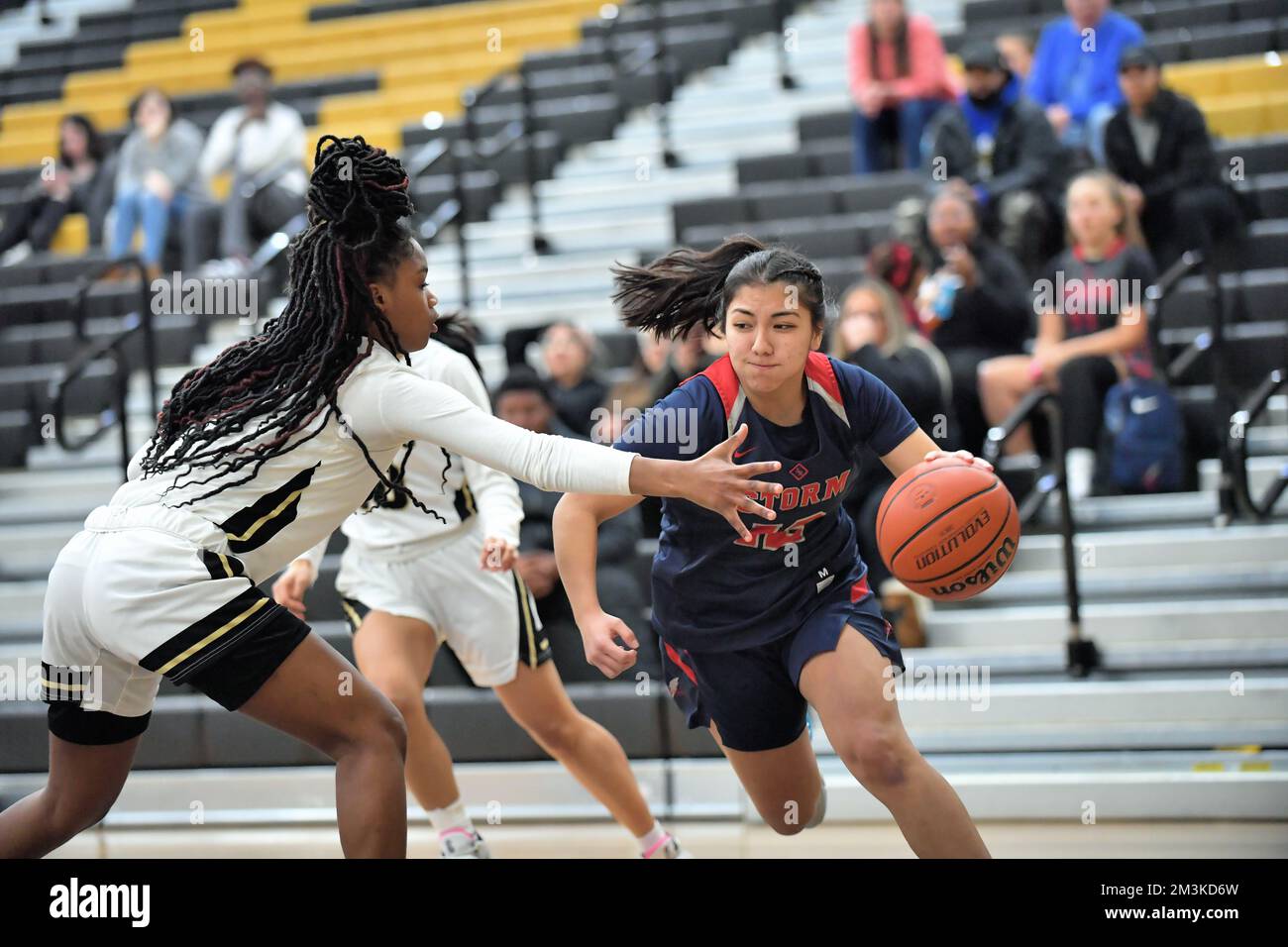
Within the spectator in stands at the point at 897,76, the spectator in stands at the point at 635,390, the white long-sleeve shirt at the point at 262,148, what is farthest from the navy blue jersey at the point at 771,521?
the white long-sleeve shirt at the point at 262,148

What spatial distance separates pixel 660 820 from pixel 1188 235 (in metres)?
3.25

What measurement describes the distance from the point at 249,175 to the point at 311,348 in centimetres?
562

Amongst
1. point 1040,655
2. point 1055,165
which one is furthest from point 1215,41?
point 1040,655

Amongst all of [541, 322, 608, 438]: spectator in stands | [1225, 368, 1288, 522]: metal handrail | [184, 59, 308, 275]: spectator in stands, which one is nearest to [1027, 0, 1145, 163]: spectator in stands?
[1225, 368, 1288, 522]: metal handrail

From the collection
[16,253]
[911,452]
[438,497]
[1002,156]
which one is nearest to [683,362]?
[438,497]

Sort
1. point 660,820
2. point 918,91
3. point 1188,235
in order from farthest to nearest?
point 918,91 → point 1188,235 → point 660,820

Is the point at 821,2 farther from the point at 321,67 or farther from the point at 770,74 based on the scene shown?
the point at 321,67

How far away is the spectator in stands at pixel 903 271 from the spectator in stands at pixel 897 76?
1.58 meters

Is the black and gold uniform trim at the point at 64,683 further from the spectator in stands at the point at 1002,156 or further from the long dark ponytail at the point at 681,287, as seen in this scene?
the spectator in stands at the point at 1002,156

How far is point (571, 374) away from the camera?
5.97 metres

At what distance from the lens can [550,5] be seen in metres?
11.0

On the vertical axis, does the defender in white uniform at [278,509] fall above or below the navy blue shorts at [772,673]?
above

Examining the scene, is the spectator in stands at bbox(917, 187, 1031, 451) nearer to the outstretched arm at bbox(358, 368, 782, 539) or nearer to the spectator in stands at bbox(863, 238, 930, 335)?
the spectator in stands at bbox(863, 238, 930, 335)

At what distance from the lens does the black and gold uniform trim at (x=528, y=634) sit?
4.10 metres
